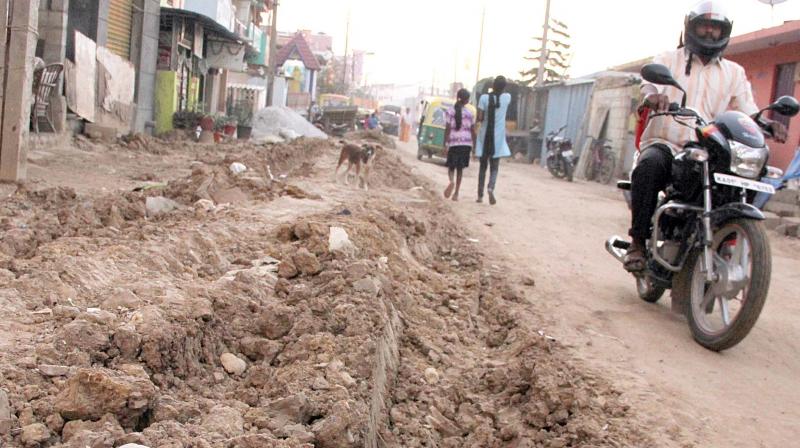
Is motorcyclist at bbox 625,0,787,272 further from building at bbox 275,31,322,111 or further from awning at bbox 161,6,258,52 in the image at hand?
building at bbox 275,31,322,111

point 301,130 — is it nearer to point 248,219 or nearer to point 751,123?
point 248,219

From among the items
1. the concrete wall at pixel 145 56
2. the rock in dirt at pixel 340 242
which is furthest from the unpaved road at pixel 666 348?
Answer: the concrete wall at pixel 145 56

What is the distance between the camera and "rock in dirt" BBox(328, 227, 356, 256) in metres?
4.84

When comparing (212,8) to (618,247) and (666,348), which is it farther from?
(666,348)

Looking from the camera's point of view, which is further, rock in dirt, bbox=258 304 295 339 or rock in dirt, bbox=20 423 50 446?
rock in dirt, bbox=258 304 295 339

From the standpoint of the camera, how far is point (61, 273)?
353 centimetres

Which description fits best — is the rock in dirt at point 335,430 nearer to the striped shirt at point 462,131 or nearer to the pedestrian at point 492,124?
the pedestrian at point 492,124

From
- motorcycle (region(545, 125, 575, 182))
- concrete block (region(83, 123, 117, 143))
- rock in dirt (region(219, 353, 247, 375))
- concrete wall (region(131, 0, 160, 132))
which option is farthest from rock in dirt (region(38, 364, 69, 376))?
motorcycle (region(545, 125, 575, 182))

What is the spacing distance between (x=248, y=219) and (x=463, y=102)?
6028mm

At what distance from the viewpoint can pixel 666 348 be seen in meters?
4.27

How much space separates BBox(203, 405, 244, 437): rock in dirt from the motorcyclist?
323 cm

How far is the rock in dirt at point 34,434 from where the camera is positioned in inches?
80.3

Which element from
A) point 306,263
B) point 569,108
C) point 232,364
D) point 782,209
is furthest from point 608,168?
point 232,364

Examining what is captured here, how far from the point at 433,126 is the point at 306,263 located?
18.7 metres
